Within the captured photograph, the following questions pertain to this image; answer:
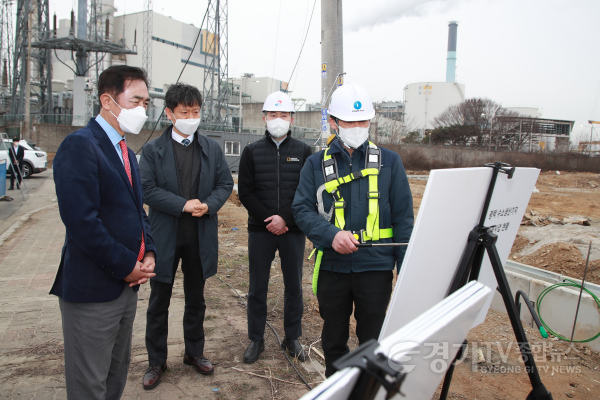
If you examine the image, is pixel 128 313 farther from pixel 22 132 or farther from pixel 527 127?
pixel 527 127

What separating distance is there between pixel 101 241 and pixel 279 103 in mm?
2296

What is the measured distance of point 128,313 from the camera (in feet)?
7.68

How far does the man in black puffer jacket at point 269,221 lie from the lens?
3.67m

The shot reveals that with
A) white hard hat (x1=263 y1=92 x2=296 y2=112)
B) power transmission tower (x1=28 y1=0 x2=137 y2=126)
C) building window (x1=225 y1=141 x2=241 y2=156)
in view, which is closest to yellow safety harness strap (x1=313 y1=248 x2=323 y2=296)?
white hard hat (x1=263 y1=92 x2=296 y2=112)

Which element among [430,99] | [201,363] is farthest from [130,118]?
[430,99]

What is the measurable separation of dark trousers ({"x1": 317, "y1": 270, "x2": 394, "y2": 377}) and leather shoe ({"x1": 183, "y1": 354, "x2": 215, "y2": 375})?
1.03m

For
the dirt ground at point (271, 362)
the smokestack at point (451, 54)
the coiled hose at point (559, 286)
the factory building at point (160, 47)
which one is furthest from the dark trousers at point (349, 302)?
the smokestack at point (451, 54)

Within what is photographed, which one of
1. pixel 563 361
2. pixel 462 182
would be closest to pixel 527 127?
pixel 563 361

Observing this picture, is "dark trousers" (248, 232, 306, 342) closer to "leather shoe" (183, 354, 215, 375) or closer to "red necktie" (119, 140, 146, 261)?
"leather shoe" (183, 354, 215, 375)

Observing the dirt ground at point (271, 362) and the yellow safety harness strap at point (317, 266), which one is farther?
the dirt ground at point (271, 362)

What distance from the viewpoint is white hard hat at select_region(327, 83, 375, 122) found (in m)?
2.68

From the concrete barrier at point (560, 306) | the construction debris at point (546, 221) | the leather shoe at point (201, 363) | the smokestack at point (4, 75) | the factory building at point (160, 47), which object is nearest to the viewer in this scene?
the leather shoe at point (201, 363)

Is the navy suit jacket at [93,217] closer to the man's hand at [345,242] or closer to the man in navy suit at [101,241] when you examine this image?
the man in navy suit at [101,241]

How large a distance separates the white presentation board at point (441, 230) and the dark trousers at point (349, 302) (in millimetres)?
756
